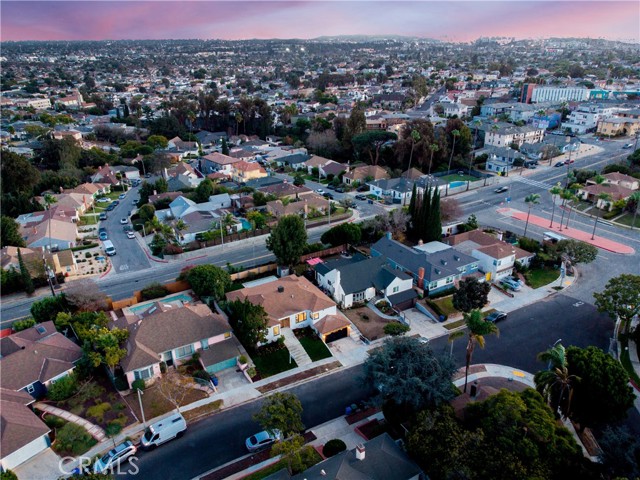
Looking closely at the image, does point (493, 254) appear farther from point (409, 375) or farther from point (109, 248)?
point (109, 248)

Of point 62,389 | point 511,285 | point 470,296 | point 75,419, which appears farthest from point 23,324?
point 511,285

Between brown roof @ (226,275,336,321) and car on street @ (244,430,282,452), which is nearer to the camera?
car on street @ (244,430,282,452)

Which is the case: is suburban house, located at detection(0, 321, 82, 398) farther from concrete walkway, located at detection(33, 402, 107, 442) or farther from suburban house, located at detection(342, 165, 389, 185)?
suburban house, located at detection(342, 165, 389, 185)

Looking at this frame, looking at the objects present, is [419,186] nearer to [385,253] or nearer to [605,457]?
[385,253]

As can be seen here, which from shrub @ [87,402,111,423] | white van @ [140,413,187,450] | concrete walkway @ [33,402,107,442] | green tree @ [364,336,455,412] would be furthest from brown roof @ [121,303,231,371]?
green tree @ [364,336,455,412]

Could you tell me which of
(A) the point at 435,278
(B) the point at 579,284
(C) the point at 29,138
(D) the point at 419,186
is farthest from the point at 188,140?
(B) the point at 579,284

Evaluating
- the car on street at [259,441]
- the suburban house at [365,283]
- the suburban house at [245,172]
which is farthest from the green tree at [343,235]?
the suburban house at [245,172]
